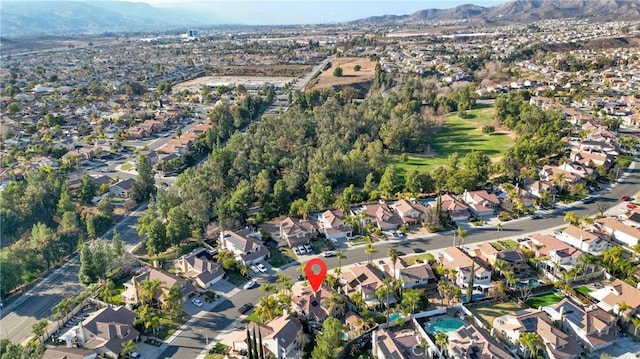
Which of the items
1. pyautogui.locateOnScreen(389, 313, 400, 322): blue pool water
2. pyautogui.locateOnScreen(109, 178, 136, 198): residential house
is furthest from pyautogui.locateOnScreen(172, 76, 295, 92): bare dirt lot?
pyautogui.locateOnScreen(389, 313, 400, 322): blue pool water

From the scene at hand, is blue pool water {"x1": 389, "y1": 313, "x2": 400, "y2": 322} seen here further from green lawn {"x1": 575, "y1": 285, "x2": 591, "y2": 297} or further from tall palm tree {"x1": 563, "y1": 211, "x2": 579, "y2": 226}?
tall palm tree {"x1": 563, "y1": 211, "x2": 579, "y2": 226}

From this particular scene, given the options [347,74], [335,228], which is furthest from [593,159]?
[347,74]

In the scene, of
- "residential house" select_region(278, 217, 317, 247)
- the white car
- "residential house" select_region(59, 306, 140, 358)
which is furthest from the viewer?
"residential house" select_region(278, 217, 317, 247)

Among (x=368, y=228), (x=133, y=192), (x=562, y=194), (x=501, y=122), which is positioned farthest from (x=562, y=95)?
(x=133, y=192)

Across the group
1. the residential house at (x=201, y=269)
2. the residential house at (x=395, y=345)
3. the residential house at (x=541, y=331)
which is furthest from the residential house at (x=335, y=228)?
the residential house at (x=541, y=331)

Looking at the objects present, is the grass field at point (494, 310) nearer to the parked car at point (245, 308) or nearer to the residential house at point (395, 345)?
the residential house at point (395, 345)

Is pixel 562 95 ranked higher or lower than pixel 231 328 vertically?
higher

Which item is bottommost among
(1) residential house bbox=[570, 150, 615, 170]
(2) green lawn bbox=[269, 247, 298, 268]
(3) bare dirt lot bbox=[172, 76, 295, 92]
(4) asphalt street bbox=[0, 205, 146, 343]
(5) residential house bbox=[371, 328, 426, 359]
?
(4) asphalt street bbox=[0, 205, 146, 343]

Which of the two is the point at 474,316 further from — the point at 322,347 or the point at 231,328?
the point at 231,328
